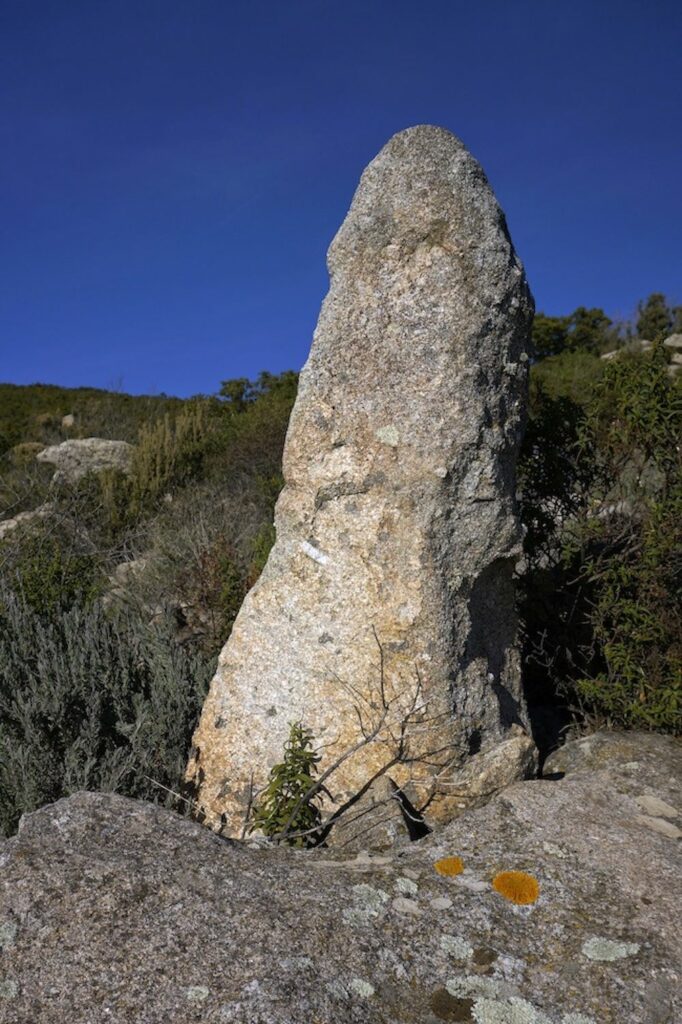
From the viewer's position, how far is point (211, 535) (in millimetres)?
10070

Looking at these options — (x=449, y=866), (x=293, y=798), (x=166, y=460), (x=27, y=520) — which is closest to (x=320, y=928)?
(x=449, y=866)

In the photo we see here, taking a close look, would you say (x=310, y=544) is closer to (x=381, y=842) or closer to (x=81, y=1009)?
(x=381, y=842)

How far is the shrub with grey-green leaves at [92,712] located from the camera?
3783 millimetres

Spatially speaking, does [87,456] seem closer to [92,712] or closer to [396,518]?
[92,712]

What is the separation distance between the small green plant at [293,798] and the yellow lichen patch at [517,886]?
0.93 meters

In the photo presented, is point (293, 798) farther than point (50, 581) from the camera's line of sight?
No

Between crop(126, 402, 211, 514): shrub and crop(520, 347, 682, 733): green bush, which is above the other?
crop(126, 402, 211, 514): shrub

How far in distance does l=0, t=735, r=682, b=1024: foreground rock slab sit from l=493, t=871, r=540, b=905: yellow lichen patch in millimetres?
25

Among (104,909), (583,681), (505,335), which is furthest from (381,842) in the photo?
(505,335)

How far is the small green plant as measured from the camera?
3.46 meters

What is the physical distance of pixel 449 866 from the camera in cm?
276

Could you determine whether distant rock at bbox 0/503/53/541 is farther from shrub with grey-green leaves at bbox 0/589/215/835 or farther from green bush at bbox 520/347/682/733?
green bush at bbox 520/347/682/733

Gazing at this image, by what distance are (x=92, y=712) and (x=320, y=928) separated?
Answer: 201 centimetres

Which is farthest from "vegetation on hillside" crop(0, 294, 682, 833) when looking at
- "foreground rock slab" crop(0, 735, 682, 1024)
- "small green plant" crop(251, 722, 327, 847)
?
"foreground rock slab" crop(0, 735, 682, 1024)
